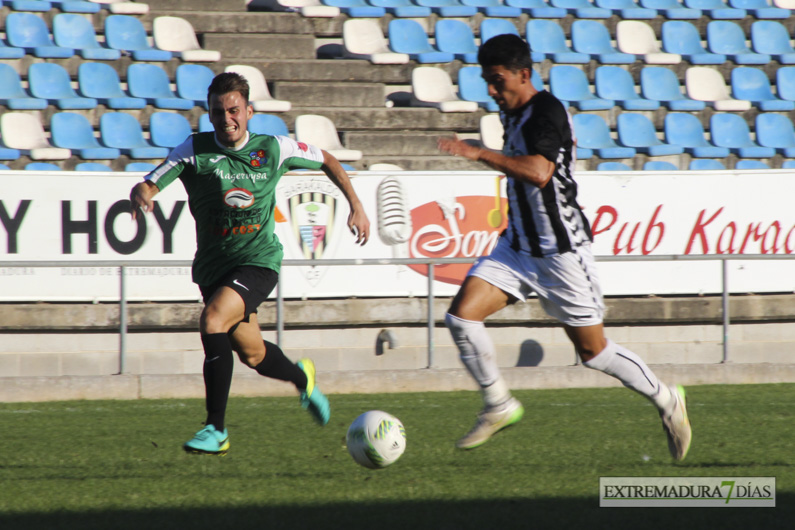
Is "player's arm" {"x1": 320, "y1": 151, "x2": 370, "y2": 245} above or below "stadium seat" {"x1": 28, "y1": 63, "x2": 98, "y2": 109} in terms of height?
below

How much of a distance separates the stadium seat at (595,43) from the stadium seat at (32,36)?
769 cm

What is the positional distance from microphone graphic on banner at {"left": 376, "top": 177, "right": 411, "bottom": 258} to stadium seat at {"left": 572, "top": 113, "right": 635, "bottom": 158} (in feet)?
12.6

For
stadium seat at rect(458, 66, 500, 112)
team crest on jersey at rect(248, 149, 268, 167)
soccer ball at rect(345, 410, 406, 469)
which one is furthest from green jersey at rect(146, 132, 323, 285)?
stadium seat at rect(458, 66, 500, 112)

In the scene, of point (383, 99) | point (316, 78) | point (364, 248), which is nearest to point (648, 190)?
point (364, 248)

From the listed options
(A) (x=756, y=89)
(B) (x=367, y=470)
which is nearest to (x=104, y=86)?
(A) (x=756, y=89)

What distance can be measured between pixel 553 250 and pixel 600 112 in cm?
1073

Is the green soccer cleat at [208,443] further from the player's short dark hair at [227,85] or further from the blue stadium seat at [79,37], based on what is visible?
the blue stadium seat at [79,37]

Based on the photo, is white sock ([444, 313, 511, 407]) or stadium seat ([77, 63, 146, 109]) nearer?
white sock ([444, 313, 511, 407])

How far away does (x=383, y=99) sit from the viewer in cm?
1475

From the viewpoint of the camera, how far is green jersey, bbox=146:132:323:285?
5531 millimetres

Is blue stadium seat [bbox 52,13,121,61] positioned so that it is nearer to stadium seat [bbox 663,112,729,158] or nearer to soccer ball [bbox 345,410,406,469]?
stadium seat [bbox 663,112,729,158]

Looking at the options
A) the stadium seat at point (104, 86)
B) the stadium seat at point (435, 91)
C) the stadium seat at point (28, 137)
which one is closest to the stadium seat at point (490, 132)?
the stadium seat at point (435, 91)

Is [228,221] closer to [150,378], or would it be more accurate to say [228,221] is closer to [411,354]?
[150,378]

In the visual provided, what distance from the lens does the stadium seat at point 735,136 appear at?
14.7m
